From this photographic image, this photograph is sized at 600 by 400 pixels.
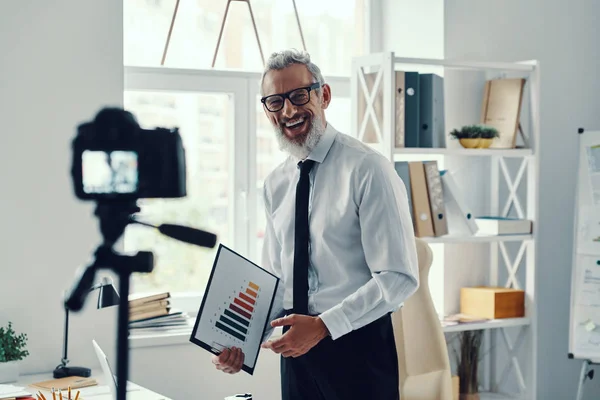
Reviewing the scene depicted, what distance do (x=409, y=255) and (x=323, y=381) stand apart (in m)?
0.40

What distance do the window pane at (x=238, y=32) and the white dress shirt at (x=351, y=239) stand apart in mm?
1404

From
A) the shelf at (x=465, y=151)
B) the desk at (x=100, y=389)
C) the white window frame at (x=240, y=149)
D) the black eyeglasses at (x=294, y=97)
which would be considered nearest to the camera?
the black eyeglasses at (x=294, y=97)

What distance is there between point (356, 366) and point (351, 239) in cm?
33

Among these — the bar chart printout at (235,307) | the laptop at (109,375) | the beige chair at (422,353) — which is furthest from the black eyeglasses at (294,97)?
the beige chair at (422,353)

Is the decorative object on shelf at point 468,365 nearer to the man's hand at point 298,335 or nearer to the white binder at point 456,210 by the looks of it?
the white binder at point 456,210

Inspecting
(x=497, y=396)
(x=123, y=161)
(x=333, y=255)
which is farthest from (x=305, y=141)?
(x=497, y=396)

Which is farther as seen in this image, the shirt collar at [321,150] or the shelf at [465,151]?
the shelf at [465,151]

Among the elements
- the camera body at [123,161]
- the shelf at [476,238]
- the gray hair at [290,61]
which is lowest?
the shelf at [476,238]

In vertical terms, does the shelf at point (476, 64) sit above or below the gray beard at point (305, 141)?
above

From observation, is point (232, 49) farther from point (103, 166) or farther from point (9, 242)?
point (103, 166)

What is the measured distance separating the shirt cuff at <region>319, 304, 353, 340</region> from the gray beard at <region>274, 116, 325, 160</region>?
461mm

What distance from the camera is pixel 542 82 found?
3719 millimetres

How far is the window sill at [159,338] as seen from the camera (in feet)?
9.83

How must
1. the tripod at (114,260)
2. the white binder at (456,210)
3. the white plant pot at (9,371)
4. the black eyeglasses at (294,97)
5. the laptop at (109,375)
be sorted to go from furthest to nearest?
the white binder at (456,210), the white plant pot at (9,371), the black eyeglasses at (294,97), the laptop at (109,375), the tripod at (114,260)
